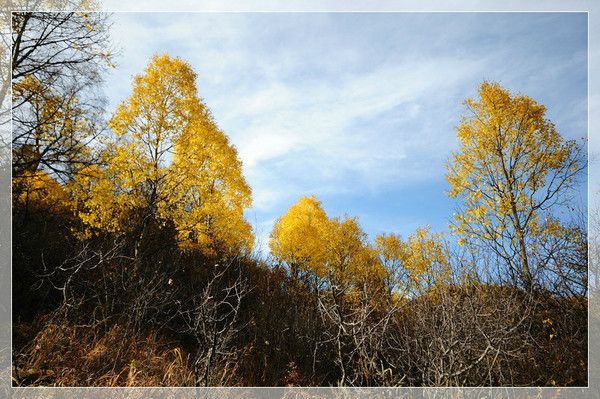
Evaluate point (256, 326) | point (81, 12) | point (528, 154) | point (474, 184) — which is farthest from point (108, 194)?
point (528, 154)

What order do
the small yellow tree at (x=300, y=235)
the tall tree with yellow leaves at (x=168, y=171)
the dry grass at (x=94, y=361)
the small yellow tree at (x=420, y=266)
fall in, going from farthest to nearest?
the small yellow tree at (x=300, y=235) < the tall tree with yellow leaves at (x=168, y=171) < the small yellow tree at (x=420, y=266) < the dry grass at (x=94, y=361)

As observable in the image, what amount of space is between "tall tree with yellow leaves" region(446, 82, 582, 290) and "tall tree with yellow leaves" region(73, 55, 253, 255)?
15.1ft

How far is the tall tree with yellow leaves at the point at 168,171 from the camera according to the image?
27.6 feet

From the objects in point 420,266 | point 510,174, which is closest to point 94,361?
point 420,266

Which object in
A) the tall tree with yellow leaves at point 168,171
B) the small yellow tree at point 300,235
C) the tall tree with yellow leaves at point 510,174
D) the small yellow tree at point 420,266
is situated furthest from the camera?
the small yellow tree at point 300,235

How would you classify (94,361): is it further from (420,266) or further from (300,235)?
(300,235)

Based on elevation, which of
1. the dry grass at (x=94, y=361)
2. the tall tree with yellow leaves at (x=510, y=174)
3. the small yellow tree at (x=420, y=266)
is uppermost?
the tall tree with yellow leaves at (x=510, y=174)

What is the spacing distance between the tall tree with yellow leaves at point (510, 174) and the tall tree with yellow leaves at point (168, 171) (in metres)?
4.61

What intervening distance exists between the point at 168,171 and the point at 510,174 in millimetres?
6337

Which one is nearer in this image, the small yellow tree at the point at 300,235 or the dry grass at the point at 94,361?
the dry grass at the point at 94,361

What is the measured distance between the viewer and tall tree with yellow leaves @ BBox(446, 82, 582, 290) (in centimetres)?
593

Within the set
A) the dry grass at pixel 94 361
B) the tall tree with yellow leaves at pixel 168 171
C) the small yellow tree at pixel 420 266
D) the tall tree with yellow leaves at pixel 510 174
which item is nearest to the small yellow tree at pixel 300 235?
the tall tree with yellow leaves at pixel 168 171

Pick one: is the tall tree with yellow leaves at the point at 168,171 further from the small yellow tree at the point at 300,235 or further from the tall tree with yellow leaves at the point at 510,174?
the tall tree with yellow leaves at the point at 510,174

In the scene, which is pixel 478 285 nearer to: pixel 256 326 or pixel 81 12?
pixel 256 326
